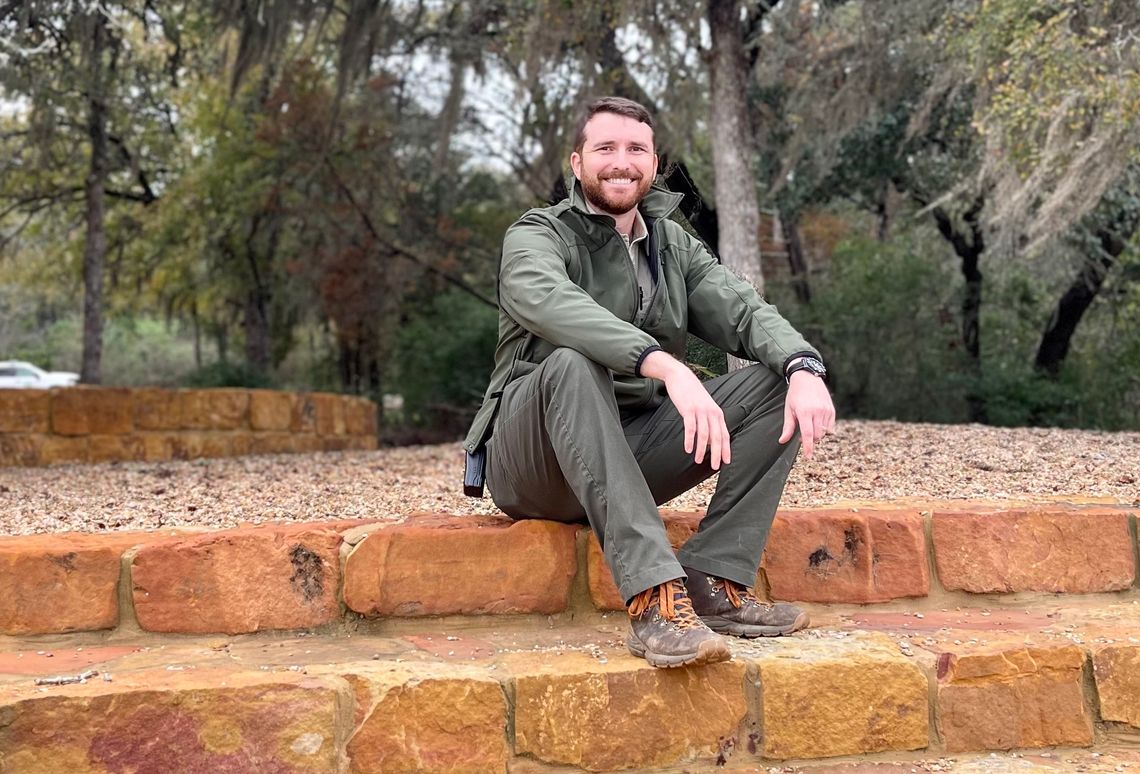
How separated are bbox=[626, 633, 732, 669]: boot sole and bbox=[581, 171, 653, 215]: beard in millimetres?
993

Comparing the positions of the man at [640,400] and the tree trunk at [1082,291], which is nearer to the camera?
the man at [640,400]

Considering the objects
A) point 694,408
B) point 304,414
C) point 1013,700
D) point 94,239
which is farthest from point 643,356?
point 94,239

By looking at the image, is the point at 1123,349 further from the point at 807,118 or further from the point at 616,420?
the point at 616,420

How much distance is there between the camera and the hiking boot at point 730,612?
219cm

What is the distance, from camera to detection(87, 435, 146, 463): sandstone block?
642cm

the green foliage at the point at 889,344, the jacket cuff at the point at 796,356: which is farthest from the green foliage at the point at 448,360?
the jacket cuff at the point at 796,356

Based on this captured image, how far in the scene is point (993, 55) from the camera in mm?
5496

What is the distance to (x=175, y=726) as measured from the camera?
5.88 ft

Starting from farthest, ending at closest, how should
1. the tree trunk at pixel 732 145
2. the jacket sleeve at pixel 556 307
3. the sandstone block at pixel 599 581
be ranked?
the tree trunk at pixel 732 145 < the sandstone block at pixel 599 581 < the jacket sleeve at pixel 556 307

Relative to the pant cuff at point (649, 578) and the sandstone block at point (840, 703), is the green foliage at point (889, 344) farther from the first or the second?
the pant cuff at point (649, 578)

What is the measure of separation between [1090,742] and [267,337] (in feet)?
33.0

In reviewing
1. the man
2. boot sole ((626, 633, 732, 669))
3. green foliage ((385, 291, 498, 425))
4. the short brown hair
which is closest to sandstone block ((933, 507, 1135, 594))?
the man

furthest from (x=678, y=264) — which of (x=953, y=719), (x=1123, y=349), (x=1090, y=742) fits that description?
(x=1123, y=349)

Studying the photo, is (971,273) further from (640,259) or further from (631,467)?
(631,467)
